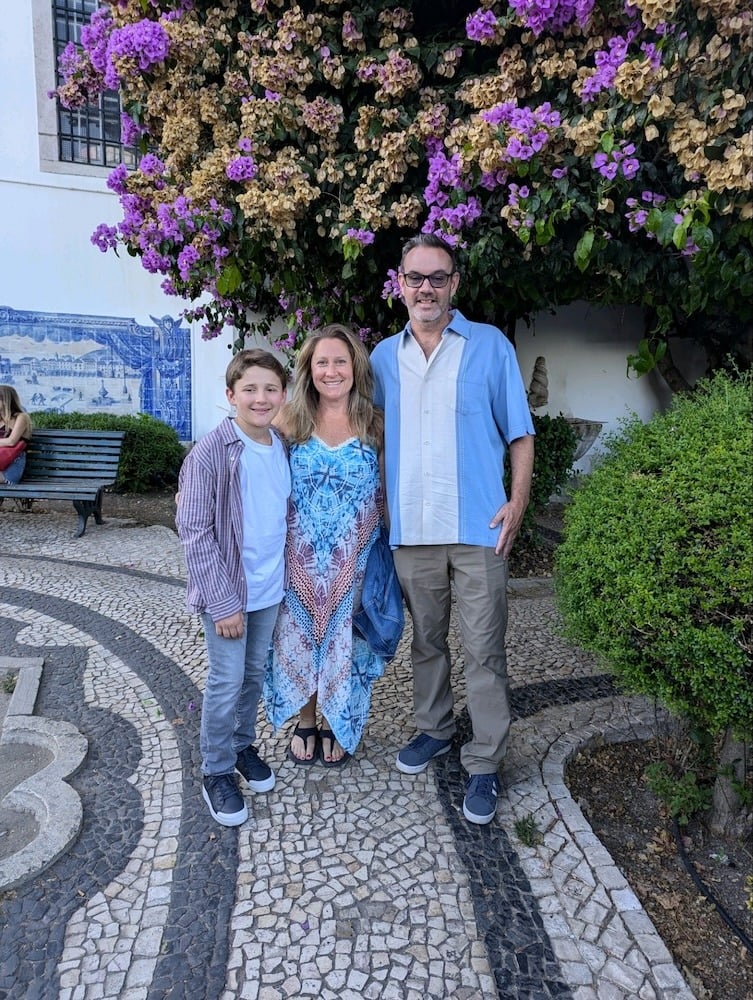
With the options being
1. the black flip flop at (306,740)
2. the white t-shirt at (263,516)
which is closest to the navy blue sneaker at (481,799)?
the black flip flop at (306,740)

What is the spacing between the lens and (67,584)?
4883mm

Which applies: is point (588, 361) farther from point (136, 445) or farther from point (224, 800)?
point (224, 800)

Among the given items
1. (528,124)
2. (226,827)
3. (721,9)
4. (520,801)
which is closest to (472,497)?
(520,801)

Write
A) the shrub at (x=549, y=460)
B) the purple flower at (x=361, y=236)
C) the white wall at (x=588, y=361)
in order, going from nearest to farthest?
the purple flower at (x=361, y=236) < the shrub at (x=549, y=460) < the white wall at (x=588, y=361)

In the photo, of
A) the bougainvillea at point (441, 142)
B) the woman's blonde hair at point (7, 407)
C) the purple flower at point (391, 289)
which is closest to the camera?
the bougainvillea at point (441, 142)

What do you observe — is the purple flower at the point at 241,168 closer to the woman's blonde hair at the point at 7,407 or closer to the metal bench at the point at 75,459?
the metal bench at the point at 75,459

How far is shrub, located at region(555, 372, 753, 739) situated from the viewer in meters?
1.72

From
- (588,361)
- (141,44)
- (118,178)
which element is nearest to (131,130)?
(118,178)

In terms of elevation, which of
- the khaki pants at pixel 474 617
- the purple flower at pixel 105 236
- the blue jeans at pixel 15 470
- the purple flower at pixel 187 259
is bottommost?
the blue jeans at pixel 15 470

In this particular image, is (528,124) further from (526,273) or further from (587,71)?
(526,273)

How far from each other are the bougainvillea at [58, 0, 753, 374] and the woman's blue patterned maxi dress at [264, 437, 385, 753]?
1592 millimetres

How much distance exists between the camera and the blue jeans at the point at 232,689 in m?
2.24

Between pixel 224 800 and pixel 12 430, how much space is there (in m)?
5.59

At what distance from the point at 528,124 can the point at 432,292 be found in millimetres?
1288
